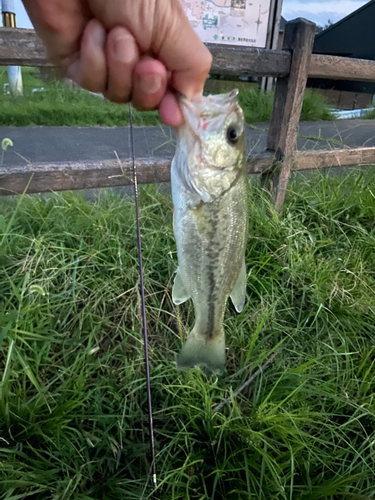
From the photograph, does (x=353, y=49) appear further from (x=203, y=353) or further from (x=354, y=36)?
(x=203, y=353)

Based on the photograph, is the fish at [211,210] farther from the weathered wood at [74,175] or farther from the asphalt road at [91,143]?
the asphalt road at [91,143]

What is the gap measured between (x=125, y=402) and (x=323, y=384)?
3.32 ft

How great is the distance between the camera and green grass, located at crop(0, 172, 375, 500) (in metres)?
1.67

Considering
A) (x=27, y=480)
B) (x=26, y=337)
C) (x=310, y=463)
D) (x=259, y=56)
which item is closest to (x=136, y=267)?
(x=26, y=337)

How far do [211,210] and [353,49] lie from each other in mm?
14436

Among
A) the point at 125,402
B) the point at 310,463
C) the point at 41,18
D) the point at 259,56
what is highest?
the point at 41,18

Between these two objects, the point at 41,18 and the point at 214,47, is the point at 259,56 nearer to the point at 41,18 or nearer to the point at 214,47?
the point at 214,47

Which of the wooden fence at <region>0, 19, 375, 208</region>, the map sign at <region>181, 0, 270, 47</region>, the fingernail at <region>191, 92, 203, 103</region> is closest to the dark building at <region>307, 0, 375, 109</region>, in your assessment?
the map sign at <region>181, 0, 270, 47</region>

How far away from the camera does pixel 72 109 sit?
20.7 ft

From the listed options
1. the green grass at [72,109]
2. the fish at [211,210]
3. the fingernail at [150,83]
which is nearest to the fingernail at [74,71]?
the fingernail at [150,83]

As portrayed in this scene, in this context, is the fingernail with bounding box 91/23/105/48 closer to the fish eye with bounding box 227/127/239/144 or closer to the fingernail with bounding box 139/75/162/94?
the fingernail with bounding box 139/75/162/94

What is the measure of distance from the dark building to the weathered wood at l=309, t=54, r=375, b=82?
913cm

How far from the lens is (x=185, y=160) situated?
126 centimetres

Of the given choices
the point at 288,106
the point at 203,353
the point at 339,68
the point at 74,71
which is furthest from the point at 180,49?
the point at 339,68
